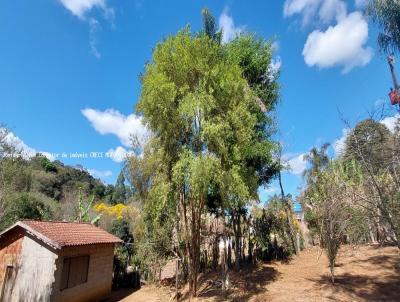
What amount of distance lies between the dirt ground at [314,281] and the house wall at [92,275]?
1.48 m

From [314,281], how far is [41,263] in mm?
11175

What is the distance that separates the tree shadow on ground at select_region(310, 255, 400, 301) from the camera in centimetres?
997

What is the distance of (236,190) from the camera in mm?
11953

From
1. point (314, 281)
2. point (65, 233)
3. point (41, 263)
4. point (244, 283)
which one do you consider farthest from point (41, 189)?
point (314, 281)

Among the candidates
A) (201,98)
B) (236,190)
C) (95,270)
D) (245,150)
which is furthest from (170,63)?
(95,270)

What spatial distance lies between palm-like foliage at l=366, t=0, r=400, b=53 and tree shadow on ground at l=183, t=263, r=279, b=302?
400 inches

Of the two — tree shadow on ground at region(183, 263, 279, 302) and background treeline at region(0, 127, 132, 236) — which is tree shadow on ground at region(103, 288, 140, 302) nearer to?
tree shadow on ground at region(183, 263, 279, 302)

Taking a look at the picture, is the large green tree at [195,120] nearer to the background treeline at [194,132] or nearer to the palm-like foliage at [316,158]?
the background treeline at [194,132]

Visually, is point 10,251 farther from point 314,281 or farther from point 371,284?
point 371,284

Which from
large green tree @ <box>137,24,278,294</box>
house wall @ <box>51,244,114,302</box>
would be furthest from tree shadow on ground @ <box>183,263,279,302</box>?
house wall @ <box>51,244,114,302</box>

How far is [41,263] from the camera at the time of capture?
1271 cm

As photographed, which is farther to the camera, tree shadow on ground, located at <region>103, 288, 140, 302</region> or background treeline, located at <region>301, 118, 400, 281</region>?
tree shadow on ground, located at <region>103, 288, 140, 302</region>

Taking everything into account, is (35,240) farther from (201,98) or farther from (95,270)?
(201,98)

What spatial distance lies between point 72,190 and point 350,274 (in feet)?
152
